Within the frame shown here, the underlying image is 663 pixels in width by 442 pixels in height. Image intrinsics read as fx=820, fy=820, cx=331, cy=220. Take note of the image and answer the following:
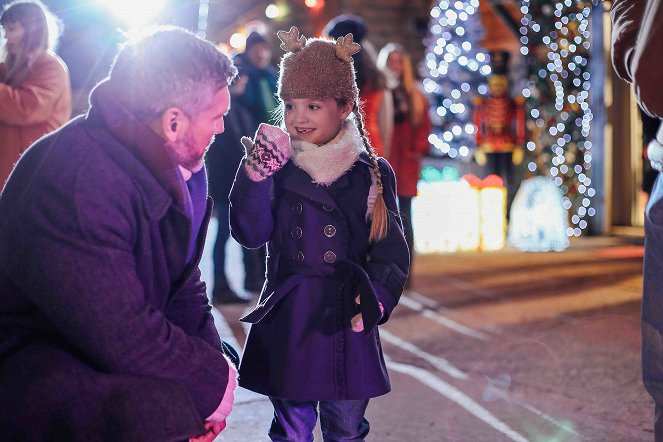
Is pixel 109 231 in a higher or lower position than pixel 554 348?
higher

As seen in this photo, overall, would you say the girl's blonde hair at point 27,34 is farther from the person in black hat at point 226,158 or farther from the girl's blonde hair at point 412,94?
the girl's blonde hair at point 412,94

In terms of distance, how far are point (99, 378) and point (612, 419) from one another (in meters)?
2.89

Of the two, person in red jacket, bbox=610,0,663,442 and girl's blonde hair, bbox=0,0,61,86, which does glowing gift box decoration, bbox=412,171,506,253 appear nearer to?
girl's blonde hair, bbox=0,0,61,86

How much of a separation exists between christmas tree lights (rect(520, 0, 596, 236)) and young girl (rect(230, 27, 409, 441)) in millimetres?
10364

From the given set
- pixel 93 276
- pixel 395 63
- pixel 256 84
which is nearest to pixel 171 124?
pixel 93 276

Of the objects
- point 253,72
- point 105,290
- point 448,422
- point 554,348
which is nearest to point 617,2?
point 105,290

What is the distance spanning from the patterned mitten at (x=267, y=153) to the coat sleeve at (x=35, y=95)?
2.05 m

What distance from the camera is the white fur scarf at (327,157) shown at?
9.20 feet

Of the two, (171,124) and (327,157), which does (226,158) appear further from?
(171,124)

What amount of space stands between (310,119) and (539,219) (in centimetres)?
904

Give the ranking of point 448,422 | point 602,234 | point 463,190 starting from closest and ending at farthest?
point 448,422, point 463,190, point 602,234

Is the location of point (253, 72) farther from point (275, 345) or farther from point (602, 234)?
point (602, 234)

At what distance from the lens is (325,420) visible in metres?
2.89

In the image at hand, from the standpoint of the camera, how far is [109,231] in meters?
1.85
